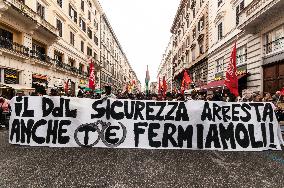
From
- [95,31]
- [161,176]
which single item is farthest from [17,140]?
[95,31]

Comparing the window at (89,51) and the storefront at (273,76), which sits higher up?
the window at (89,51)

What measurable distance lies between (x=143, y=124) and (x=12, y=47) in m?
15.9

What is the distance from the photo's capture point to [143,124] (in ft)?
22.6

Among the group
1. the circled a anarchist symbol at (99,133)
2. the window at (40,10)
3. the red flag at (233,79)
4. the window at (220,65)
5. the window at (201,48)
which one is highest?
the window at (40,10)

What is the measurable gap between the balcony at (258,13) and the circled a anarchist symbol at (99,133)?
9526 mm

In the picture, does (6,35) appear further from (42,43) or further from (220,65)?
(220,65)

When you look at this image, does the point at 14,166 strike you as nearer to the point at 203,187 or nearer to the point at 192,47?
the point at 203,187

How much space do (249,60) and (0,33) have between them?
593 inches

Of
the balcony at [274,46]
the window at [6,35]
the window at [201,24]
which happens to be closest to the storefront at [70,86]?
the window at [6,35]

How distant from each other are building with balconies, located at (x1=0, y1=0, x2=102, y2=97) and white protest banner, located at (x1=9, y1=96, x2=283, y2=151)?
5.57m

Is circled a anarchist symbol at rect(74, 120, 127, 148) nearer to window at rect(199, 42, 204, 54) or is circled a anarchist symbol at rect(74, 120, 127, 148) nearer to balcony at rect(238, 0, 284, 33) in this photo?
balcony at rect(238, 0, 284, 33)

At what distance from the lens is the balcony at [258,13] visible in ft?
43.2

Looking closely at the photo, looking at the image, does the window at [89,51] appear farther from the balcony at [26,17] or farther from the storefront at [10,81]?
the storefront at [10,81]

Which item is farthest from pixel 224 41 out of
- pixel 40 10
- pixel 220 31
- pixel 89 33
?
pixel 89 33
